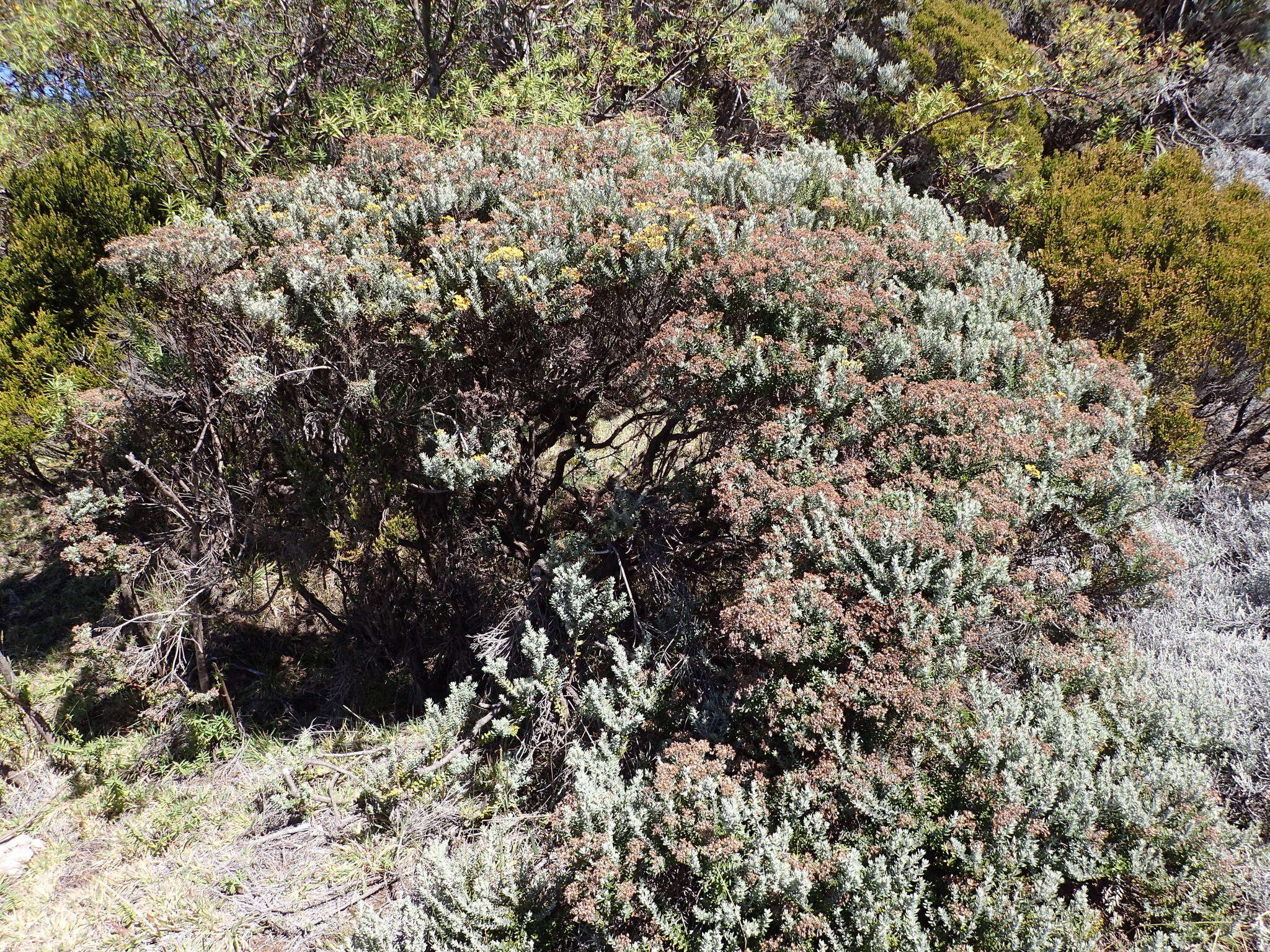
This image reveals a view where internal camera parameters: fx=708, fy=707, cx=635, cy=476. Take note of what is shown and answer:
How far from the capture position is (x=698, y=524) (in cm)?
399

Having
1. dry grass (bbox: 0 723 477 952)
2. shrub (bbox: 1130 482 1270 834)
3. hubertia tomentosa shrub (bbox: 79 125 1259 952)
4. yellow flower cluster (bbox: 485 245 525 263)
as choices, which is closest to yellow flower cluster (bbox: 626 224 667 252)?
hubertia tomentosa shrub (bbox: 79 125 1259 952)

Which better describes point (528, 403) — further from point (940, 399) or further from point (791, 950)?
point (791, 950)

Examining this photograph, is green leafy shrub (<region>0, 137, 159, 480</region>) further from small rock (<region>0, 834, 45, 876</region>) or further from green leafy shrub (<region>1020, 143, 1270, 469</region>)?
green leafy shrub (<region>1020, 143, 1270, 469</region>)

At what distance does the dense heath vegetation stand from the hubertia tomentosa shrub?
0.08ft

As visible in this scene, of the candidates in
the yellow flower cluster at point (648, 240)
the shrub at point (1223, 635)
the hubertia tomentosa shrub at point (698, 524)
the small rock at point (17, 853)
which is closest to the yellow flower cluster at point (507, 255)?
the hubertia tomentosa shrub at point (698, 524)

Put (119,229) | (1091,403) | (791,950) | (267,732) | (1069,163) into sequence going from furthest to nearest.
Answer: (1069,163) → (119,229) → (267,732) → (1091,403) → (791,950)

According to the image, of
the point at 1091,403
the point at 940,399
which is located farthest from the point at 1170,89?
the point at 940,399

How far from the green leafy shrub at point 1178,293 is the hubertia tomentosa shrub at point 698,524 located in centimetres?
46

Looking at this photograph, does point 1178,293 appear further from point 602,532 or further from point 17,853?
point 17,853

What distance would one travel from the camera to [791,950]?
2.39 meters

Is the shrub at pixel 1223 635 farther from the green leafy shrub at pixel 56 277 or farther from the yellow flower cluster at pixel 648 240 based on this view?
the green leafy shrub at pixel 56 277

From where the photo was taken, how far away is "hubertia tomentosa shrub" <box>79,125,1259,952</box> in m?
2.56

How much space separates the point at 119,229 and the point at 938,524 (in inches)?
237

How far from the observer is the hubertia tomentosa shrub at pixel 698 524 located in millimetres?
2559
